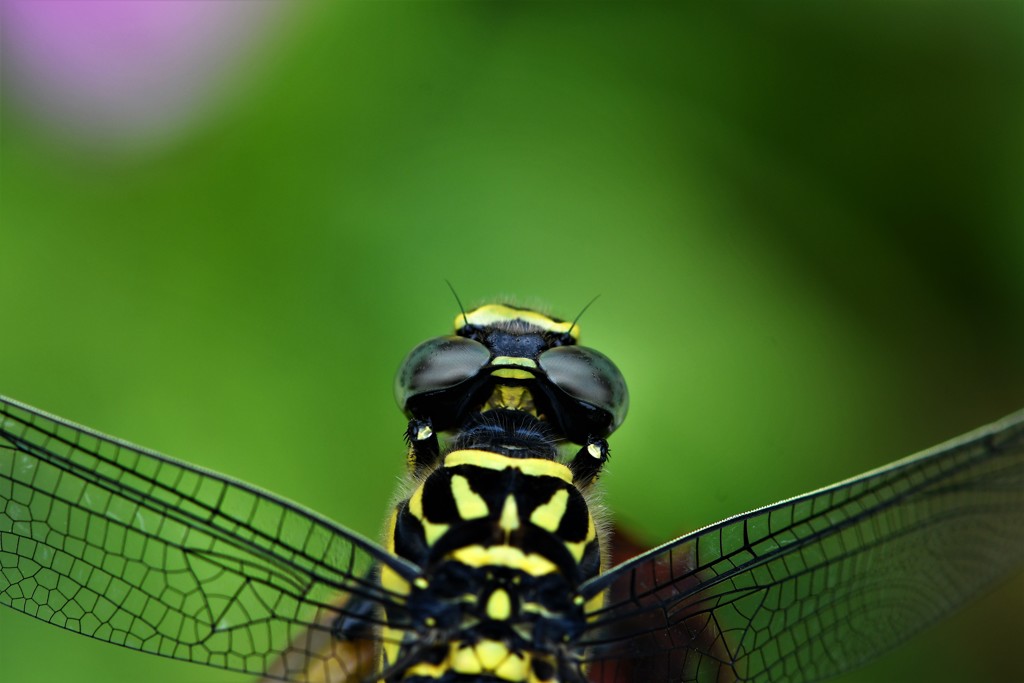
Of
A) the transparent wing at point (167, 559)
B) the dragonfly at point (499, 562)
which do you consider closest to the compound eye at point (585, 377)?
the dragonfly at point (499, 562)

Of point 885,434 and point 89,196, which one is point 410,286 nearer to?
point 89,196

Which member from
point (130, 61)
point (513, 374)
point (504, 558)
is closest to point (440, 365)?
point (513, 374)

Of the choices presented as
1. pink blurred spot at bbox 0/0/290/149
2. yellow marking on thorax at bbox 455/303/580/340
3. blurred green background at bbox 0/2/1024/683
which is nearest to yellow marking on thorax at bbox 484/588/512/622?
yellow marking on thorax at bbox 455/303/580/340

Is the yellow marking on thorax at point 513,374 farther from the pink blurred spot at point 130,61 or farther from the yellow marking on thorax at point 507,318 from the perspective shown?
the pink blurred spot at point 130,61

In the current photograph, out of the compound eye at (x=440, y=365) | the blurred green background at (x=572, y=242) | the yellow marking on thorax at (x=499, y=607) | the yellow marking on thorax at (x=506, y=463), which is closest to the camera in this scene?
the yellow marking on thorax at (x=499, y=607)

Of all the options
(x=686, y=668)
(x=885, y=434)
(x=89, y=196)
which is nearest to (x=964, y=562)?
(x=686, y=668)

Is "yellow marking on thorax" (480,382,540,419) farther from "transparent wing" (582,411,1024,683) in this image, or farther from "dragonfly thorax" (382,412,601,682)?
"transparent wing" (582,411,1024,683)

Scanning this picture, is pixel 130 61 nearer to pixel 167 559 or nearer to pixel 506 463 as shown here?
pixel 167 559

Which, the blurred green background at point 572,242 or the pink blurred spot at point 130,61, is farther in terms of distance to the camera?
the pink blurred spot at point 130,61
